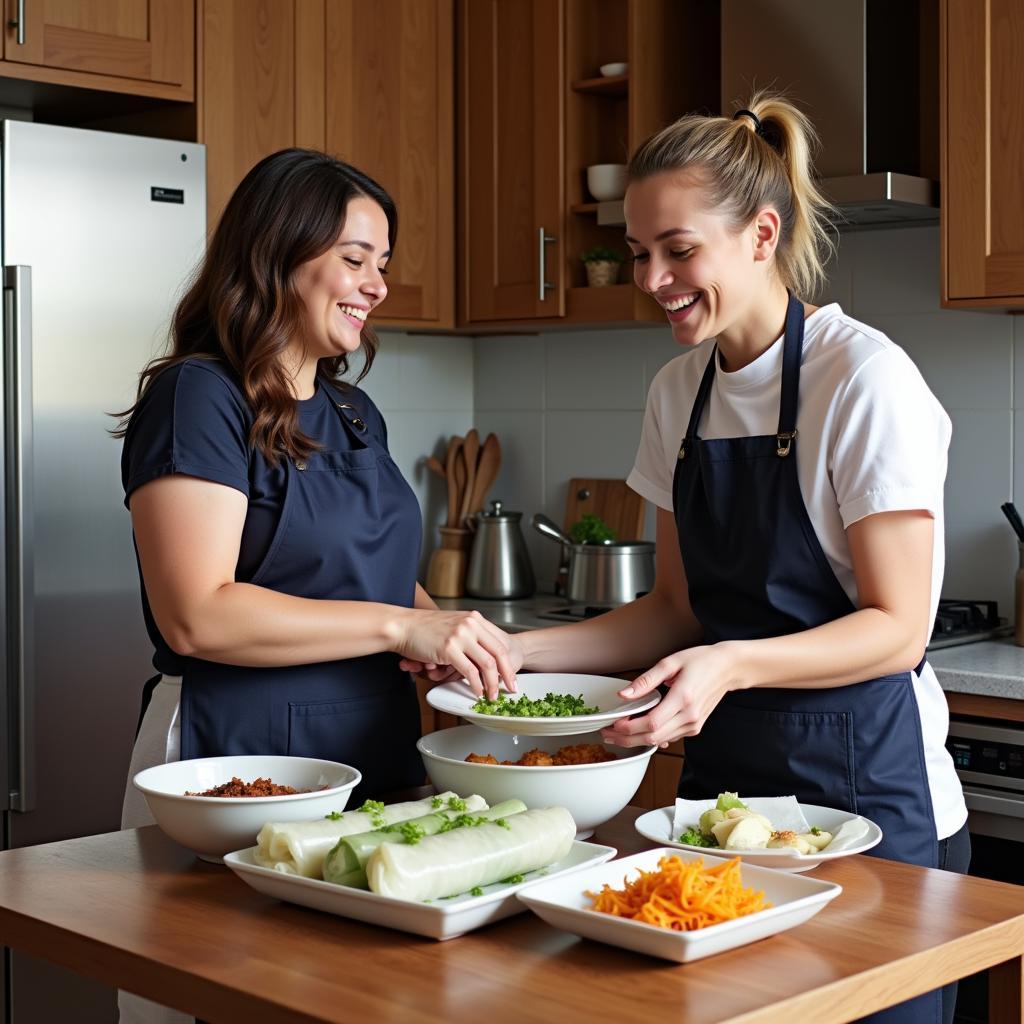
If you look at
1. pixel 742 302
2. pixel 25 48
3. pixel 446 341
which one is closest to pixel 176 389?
pixel 742 302

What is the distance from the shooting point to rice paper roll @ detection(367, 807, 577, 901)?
1.23 meters

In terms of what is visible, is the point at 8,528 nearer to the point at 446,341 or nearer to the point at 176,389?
the point at 176,389

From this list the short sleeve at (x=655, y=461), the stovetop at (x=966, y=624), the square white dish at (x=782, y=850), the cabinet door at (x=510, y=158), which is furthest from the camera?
the cabinet door at (x=510, y=158)

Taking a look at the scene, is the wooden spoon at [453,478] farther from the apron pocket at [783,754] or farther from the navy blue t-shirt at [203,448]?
the apron pocket at [783,754]

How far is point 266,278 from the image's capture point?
188 cm

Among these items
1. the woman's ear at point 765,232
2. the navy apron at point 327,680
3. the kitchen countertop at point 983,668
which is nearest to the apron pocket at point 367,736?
the navy apron at point 327,680

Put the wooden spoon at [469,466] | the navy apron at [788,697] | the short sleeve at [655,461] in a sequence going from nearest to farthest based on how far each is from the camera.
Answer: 1. the navy apron at [788,697]
2. the short sleeve at [655,461]
3. the wooden spoon at [469,466]

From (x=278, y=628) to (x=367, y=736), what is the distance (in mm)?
236

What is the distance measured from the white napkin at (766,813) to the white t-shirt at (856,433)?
12.3 inches

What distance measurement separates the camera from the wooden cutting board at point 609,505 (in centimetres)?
375

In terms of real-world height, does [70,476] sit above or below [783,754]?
above

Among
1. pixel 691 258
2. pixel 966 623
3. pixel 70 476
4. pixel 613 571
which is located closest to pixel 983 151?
pixel 966 623

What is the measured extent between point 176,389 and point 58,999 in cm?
165

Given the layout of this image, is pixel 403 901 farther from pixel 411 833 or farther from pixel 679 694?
pixel 679 694
